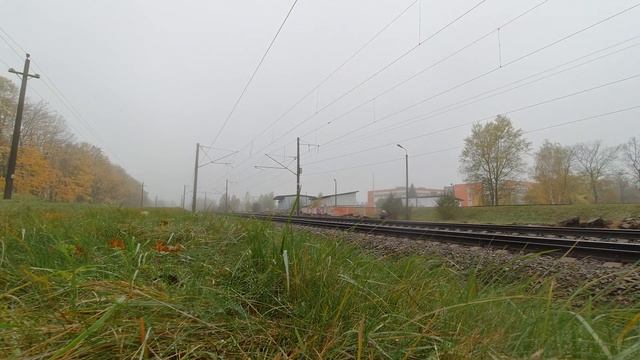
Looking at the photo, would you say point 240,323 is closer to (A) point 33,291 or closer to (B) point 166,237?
(A) point 33,291

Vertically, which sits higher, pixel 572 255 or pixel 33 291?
pixel 33 291

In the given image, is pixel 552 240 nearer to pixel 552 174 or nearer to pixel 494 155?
pixel 494 155

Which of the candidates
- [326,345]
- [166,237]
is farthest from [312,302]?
[166,237]

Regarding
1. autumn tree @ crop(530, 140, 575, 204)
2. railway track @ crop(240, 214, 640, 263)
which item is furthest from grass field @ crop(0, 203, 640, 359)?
autumn tree @ crop(530, 140, 575, 204)

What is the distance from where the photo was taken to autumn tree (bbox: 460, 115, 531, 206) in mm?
38125

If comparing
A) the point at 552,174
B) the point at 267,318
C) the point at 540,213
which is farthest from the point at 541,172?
the point at 267,318

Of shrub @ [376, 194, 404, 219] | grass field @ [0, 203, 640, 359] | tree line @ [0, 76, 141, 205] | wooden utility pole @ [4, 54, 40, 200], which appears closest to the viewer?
grass field @ [0, 203, 640, 359]

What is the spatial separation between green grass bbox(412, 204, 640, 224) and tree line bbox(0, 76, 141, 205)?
96.2 ft

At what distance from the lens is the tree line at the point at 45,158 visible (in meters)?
33.4

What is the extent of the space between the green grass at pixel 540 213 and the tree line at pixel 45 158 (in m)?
29.3

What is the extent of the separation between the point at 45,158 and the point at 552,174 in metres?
66.7

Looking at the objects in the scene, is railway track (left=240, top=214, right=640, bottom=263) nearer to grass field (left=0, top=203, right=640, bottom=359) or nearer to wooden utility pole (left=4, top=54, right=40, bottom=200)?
grass field (left=0, top=203, right=640, bottom=359)

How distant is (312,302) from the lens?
1391 mm

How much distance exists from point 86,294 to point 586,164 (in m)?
58.7
